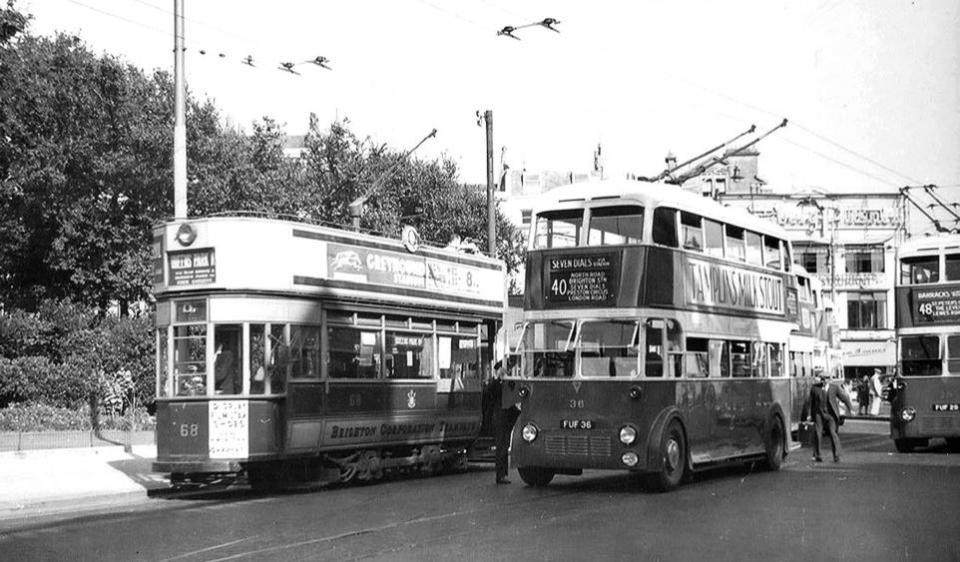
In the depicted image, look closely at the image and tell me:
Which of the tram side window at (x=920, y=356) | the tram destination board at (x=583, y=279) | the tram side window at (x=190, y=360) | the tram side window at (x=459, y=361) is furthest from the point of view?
the tram side window at (x=920, y=356)

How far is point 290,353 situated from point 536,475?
4079 mm

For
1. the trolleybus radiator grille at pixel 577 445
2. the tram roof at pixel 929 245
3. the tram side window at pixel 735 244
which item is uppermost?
the tram roof at pixel 929 245

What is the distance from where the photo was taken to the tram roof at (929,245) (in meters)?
27.1

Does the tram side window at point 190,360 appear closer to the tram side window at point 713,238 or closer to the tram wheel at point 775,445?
the tram side window at point 713,238

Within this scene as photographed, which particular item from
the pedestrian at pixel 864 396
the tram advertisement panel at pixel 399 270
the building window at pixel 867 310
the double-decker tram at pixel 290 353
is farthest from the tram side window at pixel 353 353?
the building window at pixel 867 310

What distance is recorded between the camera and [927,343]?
88.7ft

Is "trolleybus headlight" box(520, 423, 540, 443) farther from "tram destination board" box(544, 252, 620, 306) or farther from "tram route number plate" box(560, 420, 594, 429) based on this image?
"tram destination board" box(544, 252, 620, 306)

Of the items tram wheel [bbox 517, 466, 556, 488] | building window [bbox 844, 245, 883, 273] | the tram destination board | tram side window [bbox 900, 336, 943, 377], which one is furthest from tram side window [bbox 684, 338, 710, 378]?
building window [bbox 844, 245, 883, 273]

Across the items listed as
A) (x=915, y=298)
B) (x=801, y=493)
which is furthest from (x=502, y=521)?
(x=915, y=298)

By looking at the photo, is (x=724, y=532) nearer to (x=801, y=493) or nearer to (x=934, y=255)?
(x=801, y=493)

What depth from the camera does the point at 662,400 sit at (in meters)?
17.4

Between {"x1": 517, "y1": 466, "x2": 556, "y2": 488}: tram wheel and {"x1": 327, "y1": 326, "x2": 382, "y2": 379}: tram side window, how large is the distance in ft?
10.7

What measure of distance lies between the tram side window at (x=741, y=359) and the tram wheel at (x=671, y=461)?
2.59 meters

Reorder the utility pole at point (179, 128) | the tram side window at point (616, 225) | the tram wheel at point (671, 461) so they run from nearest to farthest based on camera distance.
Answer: the tram wheel at point (671, 461) < the tram side window at point (616, 225) < the utility pole at point (179, 128)
